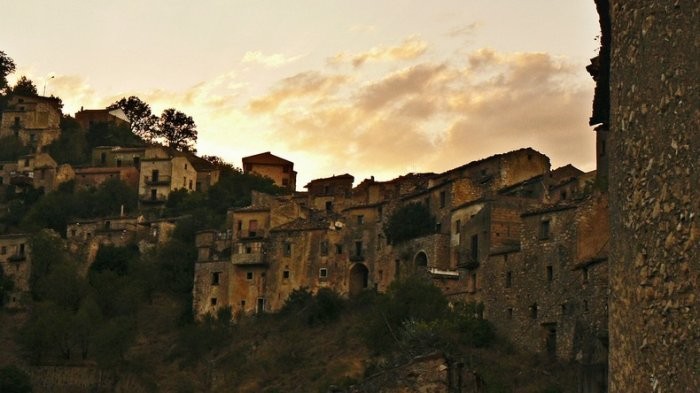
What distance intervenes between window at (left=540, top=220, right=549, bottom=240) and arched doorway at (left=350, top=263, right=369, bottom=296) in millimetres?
21992

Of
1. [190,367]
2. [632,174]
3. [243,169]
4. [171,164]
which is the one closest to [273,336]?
[190,367]

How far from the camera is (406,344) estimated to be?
48.9 feet

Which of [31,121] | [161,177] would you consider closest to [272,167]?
[161,177]

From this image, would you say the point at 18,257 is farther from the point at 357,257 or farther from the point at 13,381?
the point at 357,257

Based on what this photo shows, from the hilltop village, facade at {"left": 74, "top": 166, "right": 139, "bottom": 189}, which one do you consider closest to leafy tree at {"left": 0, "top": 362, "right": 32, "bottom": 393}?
the hilltop village

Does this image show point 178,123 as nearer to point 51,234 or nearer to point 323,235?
point 51,234

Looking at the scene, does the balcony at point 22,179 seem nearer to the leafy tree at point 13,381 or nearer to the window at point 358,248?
the leafy tree at point 13,381

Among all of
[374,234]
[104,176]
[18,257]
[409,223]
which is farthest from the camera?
[104,176]

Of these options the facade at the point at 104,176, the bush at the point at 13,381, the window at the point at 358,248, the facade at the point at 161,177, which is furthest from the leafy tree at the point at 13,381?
the facade at the point at 104,176

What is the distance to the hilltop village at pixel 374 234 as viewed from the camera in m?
48.6

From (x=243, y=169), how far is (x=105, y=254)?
25.1 m

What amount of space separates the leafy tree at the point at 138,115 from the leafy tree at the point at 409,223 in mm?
55521

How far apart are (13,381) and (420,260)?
22454 mm

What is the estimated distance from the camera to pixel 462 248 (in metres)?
59.6
